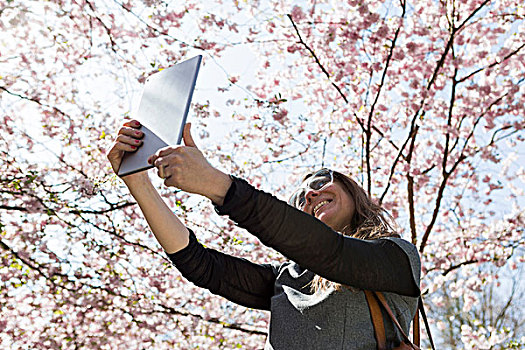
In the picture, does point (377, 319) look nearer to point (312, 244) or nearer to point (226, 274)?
point (312, 244)

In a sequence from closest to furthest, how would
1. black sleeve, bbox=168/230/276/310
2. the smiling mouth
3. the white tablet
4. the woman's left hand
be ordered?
the woman's left hand
the white tablet
black sleeve, bbox=168/230/276/310
the smiling mouth

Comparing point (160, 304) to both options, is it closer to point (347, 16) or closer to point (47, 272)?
point (47, 272)

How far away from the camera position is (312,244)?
1.11 m

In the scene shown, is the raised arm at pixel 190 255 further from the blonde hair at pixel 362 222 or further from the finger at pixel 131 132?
Result: the blonde hair at pixel 362 222

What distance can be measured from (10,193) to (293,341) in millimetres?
2811

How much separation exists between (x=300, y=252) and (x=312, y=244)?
3 cm

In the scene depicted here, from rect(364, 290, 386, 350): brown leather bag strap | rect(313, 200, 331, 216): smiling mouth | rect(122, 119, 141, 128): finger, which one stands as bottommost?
rect(364, 290, 386, 350): brown leather bag strap

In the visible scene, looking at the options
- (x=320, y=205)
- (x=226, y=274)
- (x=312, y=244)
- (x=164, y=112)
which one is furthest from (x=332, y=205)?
(x=164, y=112)

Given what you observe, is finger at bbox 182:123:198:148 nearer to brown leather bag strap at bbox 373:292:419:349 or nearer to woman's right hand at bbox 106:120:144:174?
woman's right hand at bbox 106:120:144:174

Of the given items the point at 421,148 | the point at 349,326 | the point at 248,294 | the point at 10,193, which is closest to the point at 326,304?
the point at 349,326

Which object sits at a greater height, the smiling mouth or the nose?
the nose

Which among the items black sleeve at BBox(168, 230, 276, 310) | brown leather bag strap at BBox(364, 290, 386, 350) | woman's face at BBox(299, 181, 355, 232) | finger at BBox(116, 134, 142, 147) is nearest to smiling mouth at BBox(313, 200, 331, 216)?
woman's face at BBox(299, 181, 355, 232)

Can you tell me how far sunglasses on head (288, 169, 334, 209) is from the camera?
5.72ft

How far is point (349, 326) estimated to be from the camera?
51.9 inches
